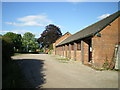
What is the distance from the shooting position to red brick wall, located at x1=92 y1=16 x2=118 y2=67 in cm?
1112

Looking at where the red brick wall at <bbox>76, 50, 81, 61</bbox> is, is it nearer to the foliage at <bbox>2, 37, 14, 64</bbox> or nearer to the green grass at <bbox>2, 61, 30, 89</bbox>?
the foliage at <bbox>2, 37, 14, 64</bbox>

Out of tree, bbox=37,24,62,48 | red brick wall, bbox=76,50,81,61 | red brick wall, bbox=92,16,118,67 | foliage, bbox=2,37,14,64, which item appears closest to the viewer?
foliage, bbox=2,37,14,64

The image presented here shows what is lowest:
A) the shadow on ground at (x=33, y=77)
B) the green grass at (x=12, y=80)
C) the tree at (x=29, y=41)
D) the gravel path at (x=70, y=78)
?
the gravel path at (x=70, y=78)

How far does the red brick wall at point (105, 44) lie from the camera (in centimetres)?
1112

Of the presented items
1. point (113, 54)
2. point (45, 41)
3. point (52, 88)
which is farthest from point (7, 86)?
point (45, 41)

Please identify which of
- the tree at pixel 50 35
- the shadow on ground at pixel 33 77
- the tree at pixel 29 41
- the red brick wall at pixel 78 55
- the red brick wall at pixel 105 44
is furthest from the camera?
the tree at pixel 29 41

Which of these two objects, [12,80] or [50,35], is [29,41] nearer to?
[50,35]

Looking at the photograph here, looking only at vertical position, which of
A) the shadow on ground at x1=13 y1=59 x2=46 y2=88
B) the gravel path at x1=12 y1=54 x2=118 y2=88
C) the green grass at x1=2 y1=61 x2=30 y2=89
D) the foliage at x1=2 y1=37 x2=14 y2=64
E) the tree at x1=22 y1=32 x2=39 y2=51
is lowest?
the gravel path at x1=12 y1=54 x2=118 y2=88

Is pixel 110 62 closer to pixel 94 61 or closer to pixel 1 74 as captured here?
pixel 94 61

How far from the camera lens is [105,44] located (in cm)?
1128

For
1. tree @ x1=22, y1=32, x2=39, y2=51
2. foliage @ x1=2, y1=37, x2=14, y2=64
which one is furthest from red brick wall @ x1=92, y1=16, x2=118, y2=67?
tree @ x1=22, y1=32, x2=39, y2=51

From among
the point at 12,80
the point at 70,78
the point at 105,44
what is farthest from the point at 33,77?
the point at 105,44

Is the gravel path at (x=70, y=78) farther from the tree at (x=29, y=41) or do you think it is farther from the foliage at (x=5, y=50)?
the tree at (x=29, y=41)

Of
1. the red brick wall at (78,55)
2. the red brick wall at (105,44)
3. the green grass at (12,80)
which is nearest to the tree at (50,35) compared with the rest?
the red brick wall at (78,55)
